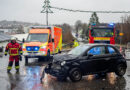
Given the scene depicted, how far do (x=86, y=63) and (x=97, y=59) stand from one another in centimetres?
64

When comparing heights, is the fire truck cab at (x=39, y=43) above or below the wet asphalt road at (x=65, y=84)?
above

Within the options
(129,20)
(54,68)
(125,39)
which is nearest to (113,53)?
(54,68)

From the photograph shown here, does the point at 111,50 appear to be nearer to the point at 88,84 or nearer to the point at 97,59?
the point at 97,59

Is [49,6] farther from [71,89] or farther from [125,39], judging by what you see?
[125,39]

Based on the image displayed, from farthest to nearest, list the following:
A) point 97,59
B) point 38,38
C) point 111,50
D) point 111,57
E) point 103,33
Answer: point 103,33 < point 38,38 < point 111,50 < point 111,57 < point 97,59

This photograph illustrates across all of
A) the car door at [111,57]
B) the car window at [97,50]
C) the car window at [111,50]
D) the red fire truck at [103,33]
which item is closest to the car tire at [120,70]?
the car door at [111,57]

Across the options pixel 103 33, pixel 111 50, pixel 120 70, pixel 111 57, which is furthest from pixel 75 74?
pixel 103 33

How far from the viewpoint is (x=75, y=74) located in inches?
349

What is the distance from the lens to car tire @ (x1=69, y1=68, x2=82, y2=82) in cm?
876

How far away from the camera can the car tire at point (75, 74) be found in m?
8.76

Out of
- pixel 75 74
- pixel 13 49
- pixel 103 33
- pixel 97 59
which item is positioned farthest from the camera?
pixel 103 33

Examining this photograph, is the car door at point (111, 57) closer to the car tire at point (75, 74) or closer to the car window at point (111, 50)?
the car window at point (111, 50)

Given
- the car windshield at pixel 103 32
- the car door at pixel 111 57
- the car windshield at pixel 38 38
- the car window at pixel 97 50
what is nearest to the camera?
the car window at pixel 97 50

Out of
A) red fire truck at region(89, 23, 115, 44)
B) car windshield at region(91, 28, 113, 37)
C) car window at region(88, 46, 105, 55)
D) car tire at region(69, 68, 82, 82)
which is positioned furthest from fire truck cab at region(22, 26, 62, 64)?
car tire at region(69, 68, 82, 82)
